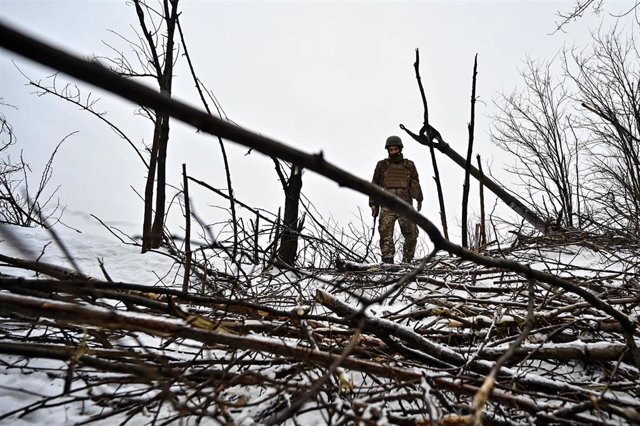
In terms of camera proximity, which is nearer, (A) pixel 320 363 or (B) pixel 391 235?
(A) pixel 320 363

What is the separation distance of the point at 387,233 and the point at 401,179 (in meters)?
0.95

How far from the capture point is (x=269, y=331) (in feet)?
4.04

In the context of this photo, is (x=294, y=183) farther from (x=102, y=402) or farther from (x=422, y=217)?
(x=422, y=217)

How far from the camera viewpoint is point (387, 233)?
227 inches

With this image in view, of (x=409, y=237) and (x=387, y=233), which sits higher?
(x=387, y=233)

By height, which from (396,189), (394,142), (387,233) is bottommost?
(387,233)

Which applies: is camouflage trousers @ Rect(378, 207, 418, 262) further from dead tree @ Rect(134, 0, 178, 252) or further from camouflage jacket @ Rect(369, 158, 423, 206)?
dead tree @ Rect(134, 0, 178, 252)

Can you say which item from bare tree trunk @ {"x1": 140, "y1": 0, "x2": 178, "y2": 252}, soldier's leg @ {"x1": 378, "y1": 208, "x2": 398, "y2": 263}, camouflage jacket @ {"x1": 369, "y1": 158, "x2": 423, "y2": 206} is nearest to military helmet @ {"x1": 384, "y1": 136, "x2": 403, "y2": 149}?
camouflage jacket @ {"x1": 369, "y1": 158, "x2": 423, "y2": 206}

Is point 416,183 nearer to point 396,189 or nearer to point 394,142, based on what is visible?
point 396,189

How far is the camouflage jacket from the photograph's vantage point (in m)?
5.90

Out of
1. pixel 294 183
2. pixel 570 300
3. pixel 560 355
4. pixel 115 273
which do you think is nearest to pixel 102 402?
pixel 560 355

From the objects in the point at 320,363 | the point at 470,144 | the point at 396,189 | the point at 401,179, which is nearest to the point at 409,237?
the point at 396,189

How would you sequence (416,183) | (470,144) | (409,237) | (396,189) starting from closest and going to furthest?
(470,144)
(409,237)
(396,189)
(416,183)

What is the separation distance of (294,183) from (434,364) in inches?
166
